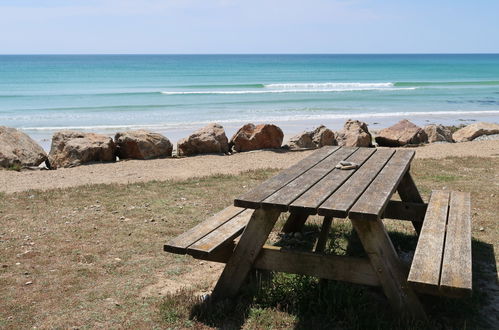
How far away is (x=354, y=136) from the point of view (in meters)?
12.7

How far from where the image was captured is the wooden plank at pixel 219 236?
373 centimetres

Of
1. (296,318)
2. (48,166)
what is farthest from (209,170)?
(296,318)

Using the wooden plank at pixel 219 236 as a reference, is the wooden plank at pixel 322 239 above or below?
below

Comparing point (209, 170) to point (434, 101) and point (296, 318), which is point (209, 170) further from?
point (434, 101)

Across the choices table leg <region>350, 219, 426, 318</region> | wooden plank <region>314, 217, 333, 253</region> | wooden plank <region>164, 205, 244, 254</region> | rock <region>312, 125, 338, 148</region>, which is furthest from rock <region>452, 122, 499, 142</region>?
table leg <region>350, 219, 426, 318</region>

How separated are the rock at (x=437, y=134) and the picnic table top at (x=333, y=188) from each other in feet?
30.1

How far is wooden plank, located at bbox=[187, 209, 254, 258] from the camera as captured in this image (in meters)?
3.73

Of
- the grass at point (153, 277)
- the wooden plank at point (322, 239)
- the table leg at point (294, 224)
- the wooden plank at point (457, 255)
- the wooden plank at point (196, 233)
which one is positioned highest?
the wooden plank at point (196, 233)

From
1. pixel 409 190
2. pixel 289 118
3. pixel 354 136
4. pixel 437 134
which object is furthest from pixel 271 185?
pixel 289 118

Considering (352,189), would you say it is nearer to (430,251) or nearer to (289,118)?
(430,251)

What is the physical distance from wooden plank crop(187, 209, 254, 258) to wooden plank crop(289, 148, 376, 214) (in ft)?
2.10

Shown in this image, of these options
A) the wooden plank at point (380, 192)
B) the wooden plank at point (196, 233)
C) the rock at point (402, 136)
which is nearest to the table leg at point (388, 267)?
the wooden plank at point (380, 192)

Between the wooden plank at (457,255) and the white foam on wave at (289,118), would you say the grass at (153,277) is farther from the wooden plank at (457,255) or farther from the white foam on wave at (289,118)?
the white foam on wave at (289,118)

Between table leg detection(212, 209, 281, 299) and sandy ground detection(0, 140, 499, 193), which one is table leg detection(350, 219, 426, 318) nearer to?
table leg detection(212, 209, 281, 299)
